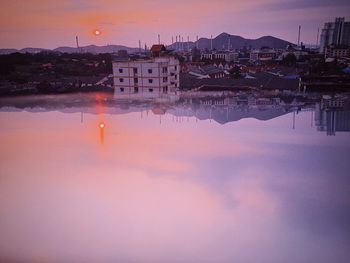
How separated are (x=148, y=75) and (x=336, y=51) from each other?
2245 mm

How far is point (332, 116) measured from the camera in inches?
133

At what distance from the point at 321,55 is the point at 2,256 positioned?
13.2 ft

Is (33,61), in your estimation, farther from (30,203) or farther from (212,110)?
(212,110)

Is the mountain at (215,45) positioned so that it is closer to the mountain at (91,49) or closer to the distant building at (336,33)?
the mountain at (91,49)

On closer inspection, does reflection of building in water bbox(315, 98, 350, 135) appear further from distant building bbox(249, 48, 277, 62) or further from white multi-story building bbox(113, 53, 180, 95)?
white multi-story building bbox(113, 53, 180, 95)

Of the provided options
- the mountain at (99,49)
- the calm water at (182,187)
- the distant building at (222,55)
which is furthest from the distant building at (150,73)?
the calm water at (182,187)

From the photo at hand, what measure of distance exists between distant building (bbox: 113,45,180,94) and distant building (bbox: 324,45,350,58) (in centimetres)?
179

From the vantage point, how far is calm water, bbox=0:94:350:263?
8.85ft

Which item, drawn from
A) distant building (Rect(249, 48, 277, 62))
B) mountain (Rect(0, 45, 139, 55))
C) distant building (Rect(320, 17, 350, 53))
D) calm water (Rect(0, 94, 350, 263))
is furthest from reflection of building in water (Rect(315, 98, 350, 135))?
mountain (Rect(0, 45, 139, 55))

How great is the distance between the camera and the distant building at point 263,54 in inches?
150

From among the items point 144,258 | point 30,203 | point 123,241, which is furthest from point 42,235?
point 144,258

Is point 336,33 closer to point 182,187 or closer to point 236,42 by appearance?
point 236,42

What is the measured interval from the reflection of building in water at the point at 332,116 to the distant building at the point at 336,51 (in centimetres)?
52

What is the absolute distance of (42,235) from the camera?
2895 millimetres
